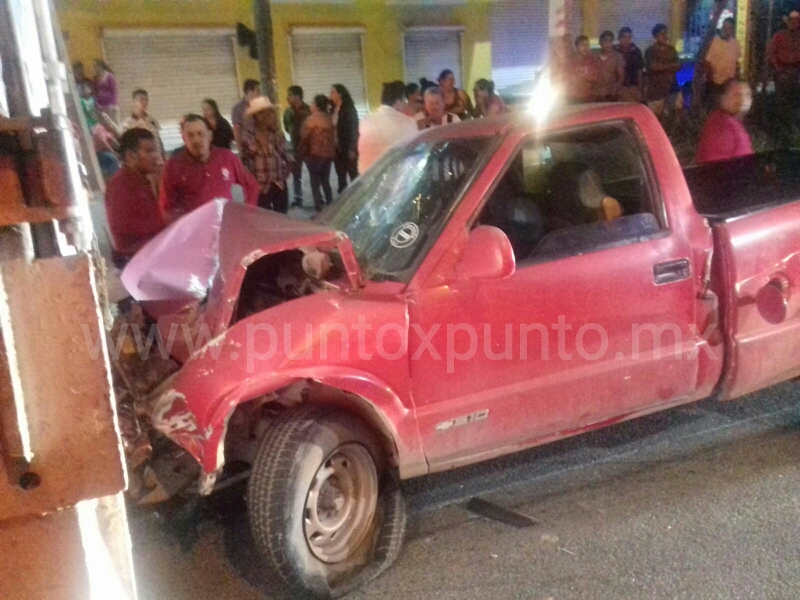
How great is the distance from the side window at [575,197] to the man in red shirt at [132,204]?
94.1 inches

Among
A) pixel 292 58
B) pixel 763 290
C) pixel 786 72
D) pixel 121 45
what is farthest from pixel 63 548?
pixel 292 58

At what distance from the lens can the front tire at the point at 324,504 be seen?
281 centimetres

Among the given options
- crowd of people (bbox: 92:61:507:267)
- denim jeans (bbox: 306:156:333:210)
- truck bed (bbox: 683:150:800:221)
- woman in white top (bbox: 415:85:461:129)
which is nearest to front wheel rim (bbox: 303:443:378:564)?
crowd of people (bbox: 92:61:507:267)

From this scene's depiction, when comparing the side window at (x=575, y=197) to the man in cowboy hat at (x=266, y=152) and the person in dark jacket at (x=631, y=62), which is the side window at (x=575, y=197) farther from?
the person in dark jacket at (x=631, y=62)

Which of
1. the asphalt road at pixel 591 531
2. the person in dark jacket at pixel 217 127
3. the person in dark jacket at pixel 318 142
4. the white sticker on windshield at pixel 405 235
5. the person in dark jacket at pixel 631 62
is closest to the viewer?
the asphalt road at pixel 591 531

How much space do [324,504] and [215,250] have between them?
1165 mm

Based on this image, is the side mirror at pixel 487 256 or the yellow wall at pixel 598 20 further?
the yellow wall at pixel 598 20

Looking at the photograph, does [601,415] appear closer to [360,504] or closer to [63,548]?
[360,504]

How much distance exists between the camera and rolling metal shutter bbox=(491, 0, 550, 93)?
17422 millimetres

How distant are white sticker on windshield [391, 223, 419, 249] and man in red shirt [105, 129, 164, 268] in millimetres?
2182

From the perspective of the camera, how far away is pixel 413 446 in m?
3.02

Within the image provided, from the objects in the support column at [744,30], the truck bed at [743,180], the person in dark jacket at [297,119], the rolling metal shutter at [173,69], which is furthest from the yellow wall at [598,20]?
the truck bed at [743,180]

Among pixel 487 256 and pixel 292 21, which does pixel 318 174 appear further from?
pixel 487 256

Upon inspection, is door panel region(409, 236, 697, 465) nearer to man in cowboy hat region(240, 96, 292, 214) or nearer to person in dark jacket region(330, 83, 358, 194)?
man in cowboy hat region(240, 96, 292, 214)
